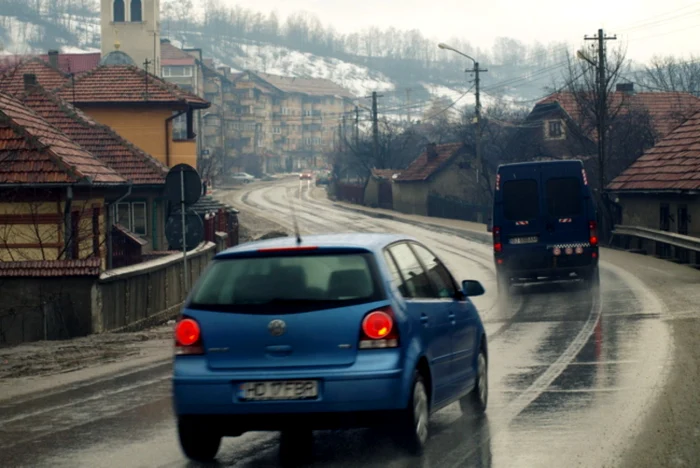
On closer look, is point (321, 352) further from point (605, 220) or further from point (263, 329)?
point (605, 220)

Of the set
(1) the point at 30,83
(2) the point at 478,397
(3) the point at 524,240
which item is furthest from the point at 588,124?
(2) the point at 478,397

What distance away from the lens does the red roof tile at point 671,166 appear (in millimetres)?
39531

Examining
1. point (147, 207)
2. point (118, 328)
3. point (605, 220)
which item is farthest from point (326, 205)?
point (118, 328)

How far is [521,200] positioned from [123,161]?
18924 mm

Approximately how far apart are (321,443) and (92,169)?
21686 mm

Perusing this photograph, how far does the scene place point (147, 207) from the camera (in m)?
41.6

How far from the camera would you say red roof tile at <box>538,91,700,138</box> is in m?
70.2

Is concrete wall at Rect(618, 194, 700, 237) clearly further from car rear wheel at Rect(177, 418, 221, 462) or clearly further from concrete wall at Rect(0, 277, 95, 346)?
car rear wheel at Rect(177, 418, 221, 462)

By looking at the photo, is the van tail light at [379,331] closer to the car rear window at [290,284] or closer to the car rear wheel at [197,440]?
the car rear window at [290,284]

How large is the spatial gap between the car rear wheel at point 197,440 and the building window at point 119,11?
110 meters

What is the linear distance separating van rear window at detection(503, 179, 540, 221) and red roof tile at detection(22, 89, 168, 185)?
17500 mm

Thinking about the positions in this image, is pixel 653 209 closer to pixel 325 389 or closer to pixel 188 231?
pixel 188 231

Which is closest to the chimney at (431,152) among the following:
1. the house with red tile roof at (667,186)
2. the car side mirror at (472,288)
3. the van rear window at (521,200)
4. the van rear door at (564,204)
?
the house with red tile roof at (667,186)

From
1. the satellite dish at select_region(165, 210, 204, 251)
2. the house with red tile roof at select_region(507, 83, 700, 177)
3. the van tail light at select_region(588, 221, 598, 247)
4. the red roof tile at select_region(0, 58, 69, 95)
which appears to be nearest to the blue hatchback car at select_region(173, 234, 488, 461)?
the van tail light at select_region(588, 221, 598, 247)
